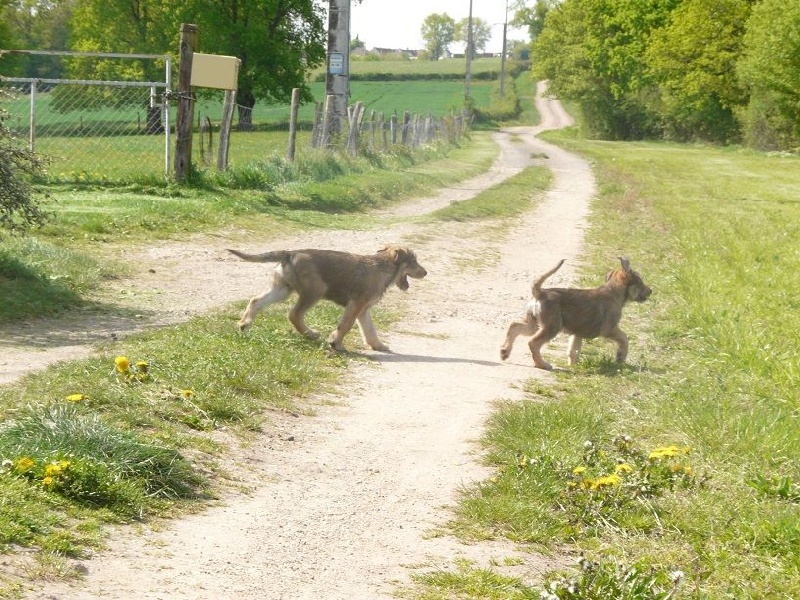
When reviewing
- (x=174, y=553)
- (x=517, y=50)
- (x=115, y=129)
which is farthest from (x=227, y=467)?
(x=517, y=50)

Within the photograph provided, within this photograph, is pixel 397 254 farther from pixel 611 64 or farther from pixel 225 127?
pixel 611 64

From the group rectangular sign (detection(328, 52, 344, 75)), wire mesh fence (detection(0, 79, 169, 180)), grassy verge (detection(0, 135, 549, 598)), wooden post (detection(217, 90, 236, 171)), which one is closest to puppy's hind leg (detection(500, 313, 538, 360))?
grassy verge (detection(0, 135, 549, 598))

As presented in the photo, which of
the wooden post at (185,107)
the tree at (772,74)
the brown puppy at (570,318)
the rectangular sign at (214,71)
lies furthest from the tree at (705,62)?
the brown puppy at (570,318)

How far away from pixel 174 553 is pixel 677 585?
2.16m

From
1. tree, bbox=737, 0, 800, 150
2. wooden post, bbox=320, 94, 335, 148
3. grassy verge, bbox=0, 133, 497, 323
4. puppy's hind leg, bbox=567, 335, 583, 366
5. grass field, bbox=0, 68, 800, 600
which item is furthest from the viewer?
tree, bbox=737, 0, 800, 150

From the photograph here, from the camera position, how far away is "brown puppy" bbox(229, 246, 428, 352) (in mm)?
10742

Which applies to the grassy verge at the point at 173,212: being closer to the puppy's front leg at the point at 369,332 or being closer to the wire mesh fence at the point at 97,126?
the wire mesh fence at the point at 97,126

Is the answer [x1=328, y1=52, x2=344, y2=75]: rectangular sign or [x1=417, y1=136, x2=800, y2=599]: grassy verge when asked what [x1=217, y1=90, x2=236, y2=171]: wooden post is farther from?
[x1=417, y1=136, x2=800, y2=599]: grassy verge

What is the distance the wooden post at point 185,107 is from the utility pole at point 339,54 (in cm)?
859

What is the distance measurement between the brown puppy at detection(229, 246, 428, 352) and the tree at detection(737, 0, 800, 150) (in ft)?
137

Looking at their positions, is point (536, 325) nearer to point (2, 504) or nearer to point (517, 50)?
point (2, 504)

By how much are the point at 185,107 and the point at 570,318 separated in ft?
36.5

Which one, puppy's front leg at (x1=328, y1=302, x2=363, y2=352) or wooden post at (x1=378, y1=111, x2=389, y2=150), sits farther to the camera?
wooden post at (x1=378, y1=111, x2=389, y2=150)

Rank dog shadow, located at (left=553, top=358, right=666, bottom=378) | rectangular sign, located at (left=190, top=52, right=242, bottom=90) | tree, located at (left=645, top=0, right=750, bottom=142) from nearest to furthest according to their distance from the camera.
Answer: dog shadow, located at (left=553, top=358, right=666, bottom=378) < rectangular sign, located at (left=190, top=52, right=242, bottom=90) < tree, located at (left=645, top=0, right=750, bottom=142)
